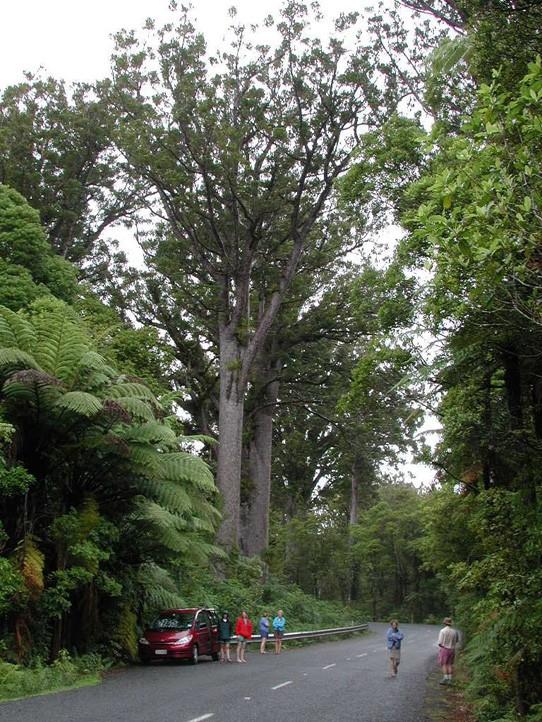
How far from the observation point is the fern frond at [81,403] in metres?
13.0

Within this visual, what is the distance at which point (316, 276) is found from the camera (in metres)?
33.6

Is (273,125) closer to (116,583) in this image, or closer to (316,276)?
(316,276)

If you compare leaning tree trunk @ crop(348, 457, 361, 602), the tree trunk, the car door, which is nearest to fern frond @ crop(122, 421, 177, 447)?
the car door

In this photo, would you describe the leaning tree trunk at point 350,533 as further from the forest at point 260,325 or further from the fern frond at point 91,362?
the fern frond at point 91,362

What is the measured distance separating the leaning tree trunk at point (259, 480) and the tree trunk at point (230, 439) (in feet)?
13.1

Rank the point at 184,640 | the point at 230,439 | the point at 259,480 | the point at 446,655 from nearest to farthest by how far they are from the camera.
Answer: the point at 446,655 → the point at 184,640 → the point at 230,439 → the point at 259,480

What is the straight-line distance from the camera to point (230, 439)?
26.7 m

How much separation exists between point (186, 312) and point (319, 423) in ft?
51.1

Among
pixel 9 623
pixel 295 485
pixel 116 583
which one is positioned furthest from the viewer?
pixel 295 485

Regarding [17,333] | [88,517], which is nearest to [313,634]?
[88,517]

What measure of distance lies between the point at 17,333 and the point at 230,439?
13168mm

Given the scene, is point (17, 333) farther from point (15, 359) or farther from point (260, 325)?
point (260, 325)

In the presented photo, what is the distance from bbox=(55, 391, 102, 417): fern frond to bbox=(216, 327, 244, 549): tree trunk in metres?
13.2

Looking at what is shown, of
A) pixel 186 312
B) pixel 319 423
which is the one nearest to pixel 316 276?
pixel 186 312
